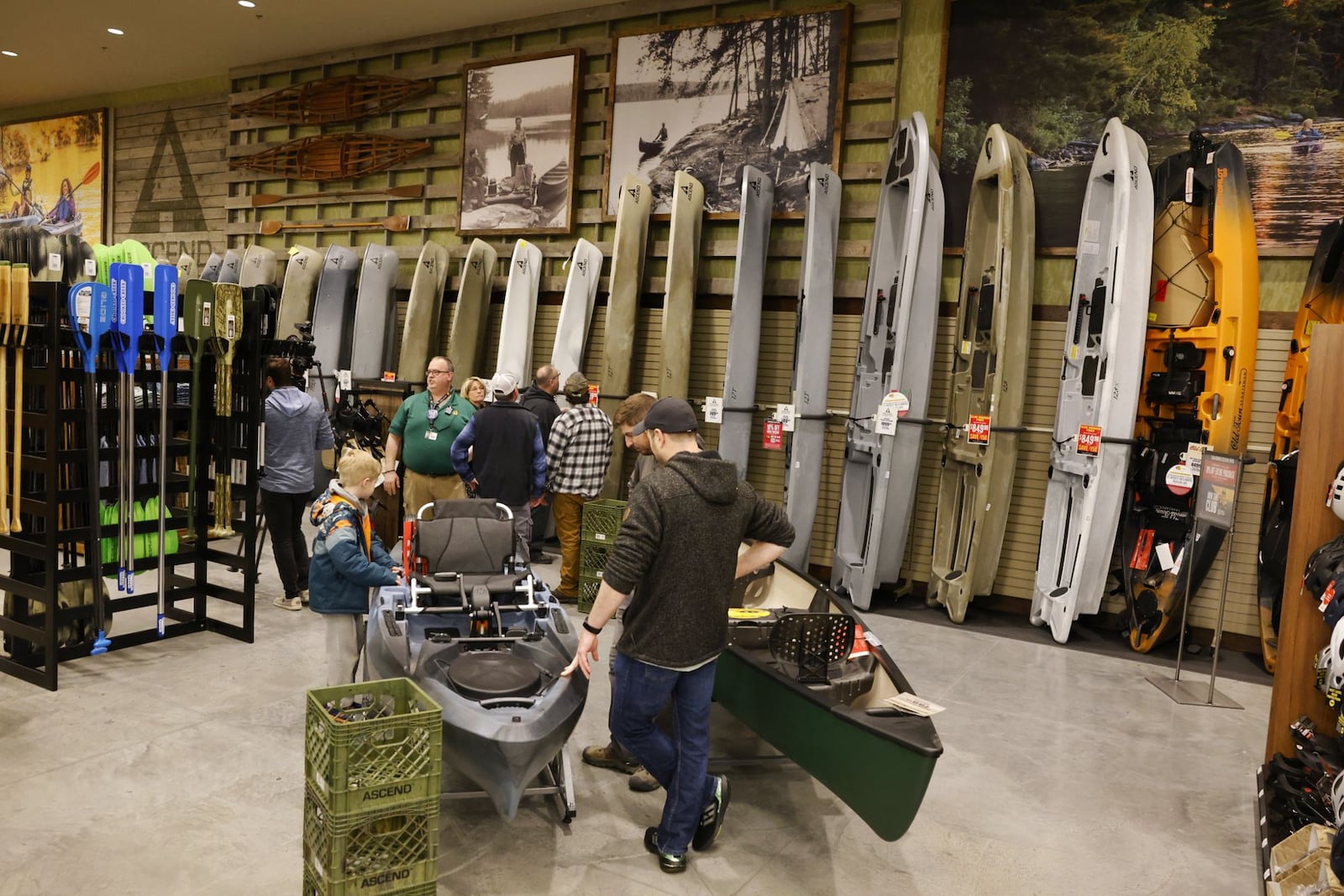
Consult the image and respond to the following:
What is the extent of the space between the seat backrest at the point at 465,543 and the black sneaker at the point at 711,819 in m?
1.42

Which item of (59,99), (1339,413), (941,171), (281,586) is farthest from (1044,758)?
(59,99)

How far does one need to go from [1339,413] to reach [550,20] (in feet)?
21.6

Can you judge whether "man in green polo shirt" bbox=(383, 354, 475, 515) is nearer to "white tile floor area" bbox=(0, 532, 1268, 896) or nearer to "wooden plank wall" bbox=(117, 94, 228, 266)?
"white tile floor area" bbox=(0, 532, 1268, 896)

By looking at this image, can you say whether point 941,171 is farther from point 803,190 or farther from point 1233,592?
point 1233,592

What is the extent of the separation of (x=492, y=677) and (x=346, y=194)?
7275mm

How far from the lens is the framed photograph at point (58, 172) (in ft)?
36.1

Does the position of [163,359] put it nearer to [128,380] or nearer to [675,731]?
[128,380]

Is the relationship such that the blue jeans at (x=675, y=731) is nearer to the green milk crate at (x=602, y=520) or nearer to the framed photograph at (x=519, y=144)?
the green milk crate at (x=602, y=520)

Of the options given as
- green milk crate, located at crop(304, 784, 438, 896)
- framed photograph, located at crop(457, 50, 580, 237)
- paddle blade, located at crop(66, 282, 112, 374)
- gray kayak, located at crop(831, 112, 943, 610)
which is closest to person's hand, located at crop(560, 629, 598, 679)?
green milk crate, located at crop(304, 784, 438, 896)

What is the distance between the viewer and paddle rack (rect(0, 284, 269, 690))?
3.84m

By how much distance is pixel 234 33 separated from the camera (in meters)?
8.55

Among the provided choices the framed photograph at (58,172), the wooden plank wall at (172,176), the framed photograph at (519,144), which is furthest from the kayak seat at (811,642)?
the framed photograph at (58,172)

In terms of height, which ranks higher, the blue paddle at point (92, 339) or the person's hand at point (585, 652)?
the blue paddle at point (92, 339)

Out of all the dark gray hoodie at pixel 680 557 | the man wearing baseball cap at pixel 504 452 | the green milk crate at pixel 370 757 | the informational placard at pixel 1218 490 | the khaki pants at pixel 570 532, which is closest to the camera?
the green milk crate at pixel 370 757
